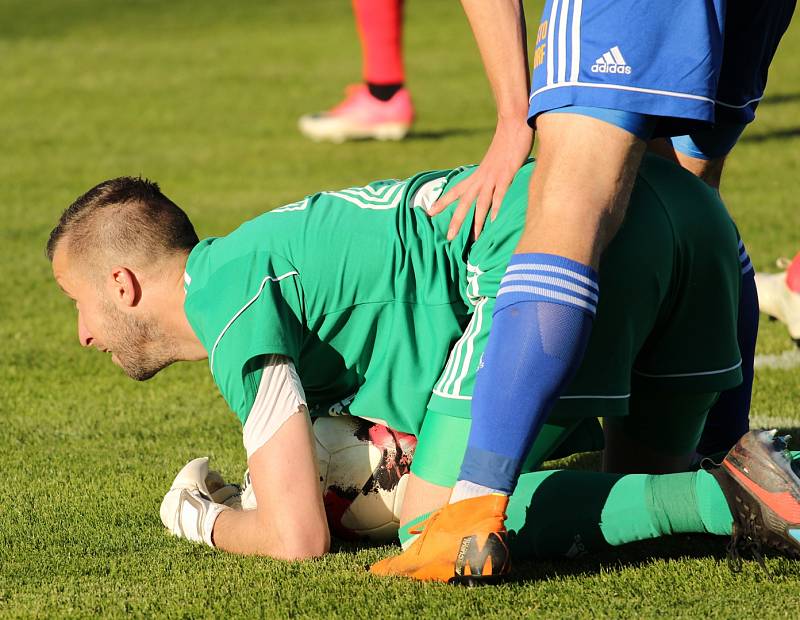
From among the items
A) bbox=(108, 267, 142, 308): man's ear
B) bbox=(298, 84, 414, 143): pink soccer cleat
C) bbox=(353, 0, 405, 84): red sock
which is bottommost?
bbox=(298, 84, 414, 143): pink soccer cleat

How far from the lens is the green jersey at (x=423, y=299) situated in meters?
2.82

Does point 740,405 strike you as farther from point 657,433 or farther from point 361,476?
point 361,476

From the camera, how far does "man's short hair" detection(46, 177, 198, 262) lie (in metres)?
3.18

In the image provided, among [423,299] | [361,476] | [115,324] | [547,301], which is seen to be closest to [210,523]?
[361,476]

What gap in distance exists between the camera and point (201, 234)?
22.2 ft

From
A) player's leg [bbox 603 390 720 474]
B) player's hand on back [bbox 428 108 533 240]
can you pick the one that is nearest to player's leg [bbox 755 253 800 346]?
player's leg [bbox 603 390 720 474]

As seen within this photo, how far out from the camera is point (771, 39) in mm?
3264

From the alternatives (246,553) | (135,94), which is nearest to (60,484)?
(246,553)

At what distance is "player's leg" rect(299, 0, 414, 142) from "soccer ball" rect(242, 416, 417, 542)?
6524 mm

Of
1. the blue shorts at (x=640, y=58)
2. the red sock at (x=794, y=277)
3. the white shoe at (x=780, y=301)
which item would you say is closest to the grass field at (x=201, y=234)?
the white shoe at (x=780, y=301)

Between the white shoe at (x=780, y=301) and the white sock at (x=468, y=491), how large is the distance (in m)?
2.42

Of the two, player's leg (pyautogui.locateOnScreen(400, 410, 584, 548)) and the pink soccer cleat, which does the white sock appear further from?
the pink soccer cleat

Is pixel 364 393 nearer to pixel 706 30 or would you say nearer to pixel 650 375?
pixel 650 375

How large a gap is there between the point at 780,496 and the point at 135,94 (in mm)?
9534
